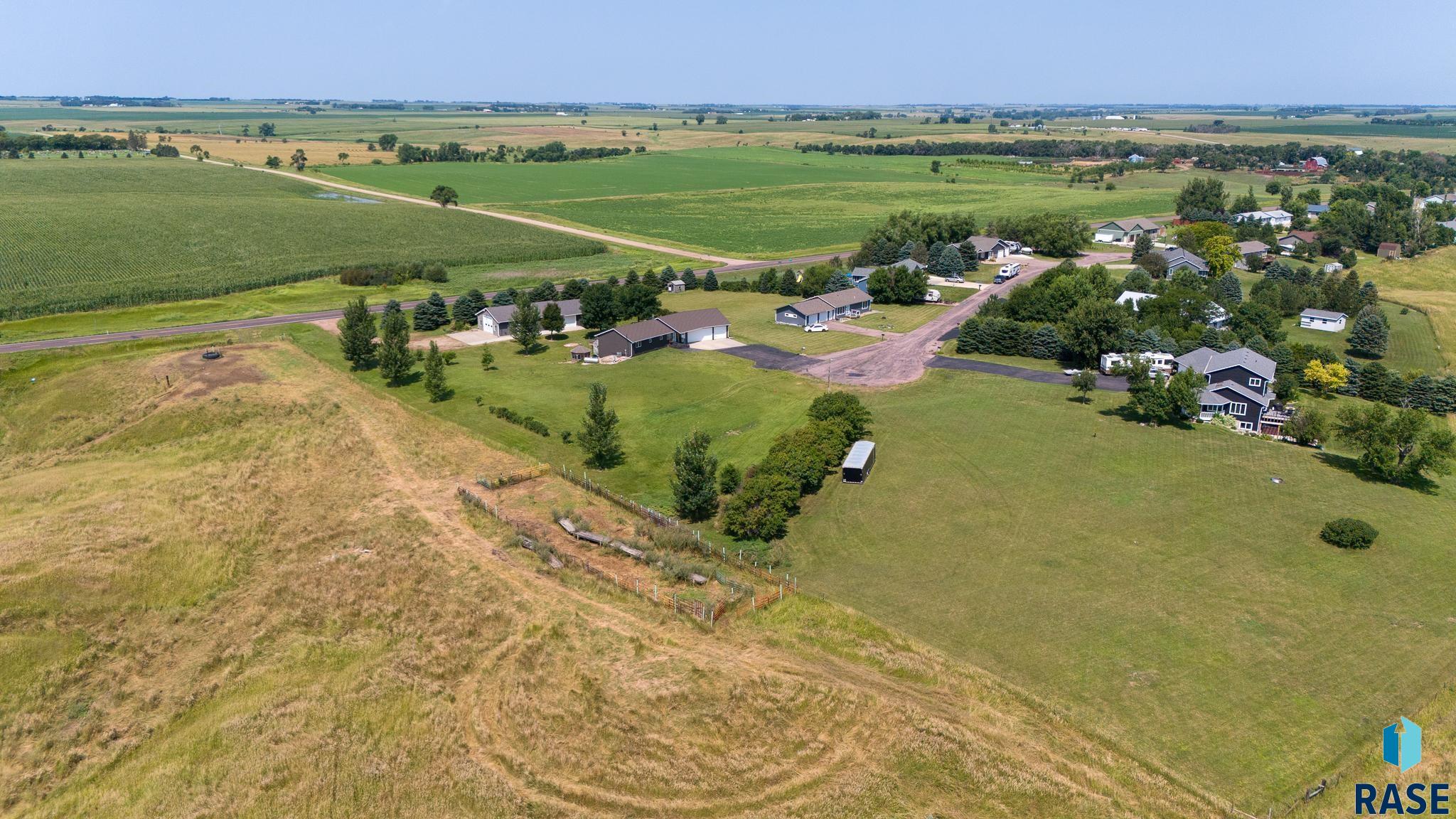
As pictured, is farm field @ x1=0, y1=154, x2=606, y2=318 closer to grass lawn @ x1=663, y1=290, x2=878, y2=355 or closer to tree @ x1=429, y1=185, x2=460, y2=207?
tree @ x1=429, y1=185, x2=460, y2=207

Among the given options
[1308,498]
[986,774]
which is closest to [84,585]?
[986,774]

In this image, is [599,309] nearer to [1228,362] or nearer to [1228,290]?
[1228,362]

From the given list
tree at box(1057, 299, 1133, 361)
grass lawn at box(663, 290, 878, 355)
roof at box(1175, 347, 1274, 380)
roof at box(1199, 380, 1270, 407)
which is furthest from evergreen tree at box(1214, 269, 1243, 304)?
grass lawn at box(663, 290, 878, 355)

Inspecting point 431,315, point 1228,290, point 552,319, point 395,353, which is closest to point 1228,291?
point 1228,290

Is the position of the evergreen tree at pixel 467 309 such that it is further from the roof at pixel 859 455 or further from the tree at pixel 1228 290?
the tree at pixel 1228 290

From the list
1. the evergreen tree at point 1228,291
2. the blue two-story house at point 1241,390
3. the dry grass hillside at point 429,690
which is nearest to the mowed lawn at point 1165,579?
the blue two-story house at point 1241,390

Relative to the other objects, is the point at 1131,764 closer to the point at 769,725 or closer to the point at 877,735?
the point at 877,735
